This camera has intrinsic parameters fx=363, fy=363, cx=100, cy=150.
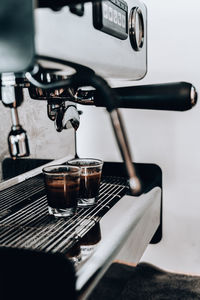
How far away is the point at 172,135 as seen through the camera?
102cm

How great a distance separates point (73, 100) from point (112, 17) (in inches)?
7.1

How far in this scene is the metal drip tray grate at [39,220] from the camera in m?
0.55

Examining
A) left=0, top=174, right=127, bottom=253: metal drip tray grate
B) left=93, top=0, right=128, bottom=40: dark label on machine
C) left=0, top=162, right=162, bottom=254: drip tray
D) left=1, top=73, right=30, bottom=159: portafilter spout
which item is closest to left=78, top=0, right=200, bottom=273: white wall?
left=0, top=162, right=162, bottom=254: drip tray

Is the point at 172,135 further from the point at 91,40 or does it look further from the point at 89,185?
the point at 91,40

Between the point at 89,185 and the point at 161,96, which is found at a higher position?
the point at 161,96

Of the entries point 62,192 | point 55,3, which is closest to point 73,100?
point 62,192

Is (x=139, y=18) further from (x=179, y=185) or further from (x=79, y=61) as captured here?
(x=179, y=185)

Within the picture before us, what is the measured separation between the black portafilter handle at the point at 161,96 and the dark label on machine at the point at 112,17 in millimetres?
101

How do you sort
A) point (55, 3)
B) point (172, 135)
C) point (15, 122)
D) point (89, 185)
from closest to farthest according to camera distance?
point (55, 3)
point (15, 122)
point (89, 185)
point (172, 135)

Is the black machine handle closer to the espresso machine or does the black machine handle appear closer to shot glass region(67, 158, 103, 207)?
the espresso machine

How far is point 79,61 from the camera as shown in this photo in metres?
0.51

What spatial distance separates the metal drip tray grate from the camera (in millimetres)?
547

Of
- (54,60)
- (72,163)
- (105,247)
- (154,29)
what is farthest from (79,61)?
(154,29)

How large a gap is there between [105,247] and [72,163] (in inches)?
13.6
